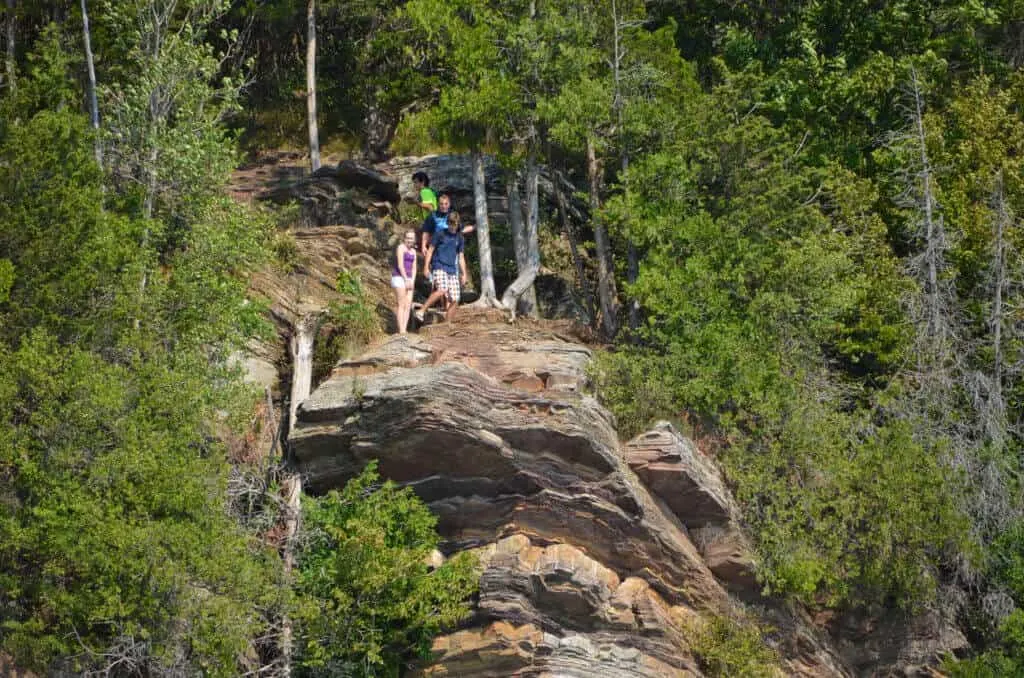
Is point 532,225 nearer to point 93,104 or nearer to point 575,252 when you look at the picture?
point 575,252

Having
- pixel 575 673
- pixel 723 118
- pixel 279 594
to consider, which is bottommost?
pixel 575 673

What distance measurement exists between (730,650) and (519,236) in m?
9.50

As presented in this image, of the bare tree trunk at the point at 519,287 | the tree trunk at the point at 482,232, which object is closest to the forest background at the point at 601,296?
the bare tree trunk at the point at 519,287

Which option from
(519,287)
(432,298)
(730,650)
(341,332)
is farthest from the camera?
(519,287)

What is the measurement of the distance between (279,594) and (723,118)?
12.8m

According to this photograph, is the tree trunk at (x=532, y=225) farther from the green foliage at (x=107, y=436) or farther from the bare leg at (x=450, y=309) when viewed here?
the green foliage at (x=107, y=436)

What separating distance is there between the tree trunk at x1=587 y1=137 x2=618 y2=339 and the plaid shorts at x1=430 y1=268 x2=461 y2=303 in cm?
321

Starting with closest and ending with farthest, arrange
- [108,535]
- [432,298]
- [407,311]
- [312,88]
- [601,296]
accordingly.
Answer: [108,535], [407,311], [432,298], [601,296], [312,88]

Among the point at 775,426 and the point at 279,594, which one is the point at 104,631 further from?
the point at 775,426

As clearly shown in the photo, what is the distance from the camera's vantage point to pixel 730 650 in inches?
770

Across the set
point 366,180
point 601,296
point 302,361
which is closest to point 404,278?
point 302,361

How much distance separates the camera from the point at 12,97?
837 inches

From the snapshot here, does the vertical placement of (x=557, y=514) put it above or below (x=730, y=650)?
above

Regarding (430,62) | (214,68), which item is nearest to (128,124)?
(214,68)
